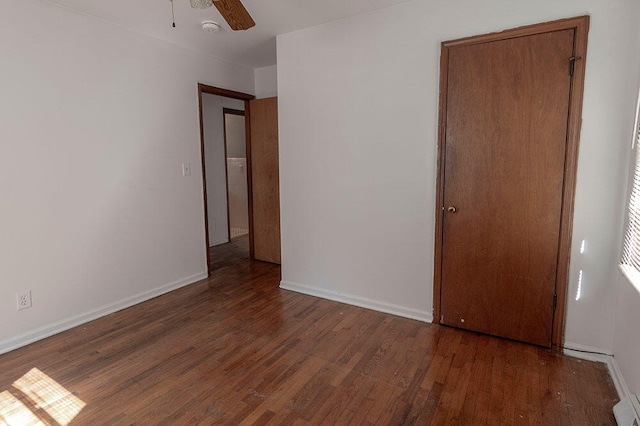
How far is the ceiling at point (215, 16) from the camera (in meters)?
2.54

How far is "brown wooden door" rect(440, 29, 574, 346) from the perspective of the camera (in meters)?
2.21

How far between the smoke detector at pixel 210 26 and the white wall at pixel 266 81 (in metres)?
1.29

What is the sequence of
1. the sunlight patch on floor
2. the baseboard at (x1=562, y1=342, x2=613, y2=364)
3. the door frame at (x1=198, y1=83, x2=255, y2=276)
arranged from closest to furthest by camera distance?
the sunlight patch on floor < the baseboard at (x1=562, y1=342, x2=613, y2=364) < the door frame at (x1=198, y1=83, x2=255, y2=276)

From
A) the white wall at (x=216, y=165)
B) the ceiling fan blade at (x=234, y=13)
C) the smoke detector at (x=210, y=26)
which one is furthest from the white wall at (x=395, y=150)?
the white wall at (x=216, y=165)

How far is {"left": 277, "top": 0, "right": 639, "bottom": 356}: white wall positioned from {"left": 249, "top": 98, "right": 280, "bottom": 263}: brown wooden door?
0.82 m

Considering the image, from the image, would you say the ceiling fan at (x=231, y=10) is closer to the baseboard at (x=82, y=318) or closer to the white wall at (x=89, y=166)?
the white wall at (x=89, y=166)

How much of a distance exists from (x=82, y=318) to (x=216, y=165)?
114 inches

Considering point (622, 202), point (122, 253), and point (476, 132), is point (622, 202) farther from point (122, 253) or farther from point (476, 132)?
point (122, 253)

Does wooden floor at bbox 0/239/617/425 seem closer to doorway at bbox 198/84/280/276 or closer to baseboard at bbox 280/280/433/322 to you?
baseboard at bbox 280/280/433/322

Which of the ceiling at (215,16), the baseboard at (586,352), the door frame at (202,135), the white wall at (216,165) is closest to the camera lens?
the baseboard at (586,352)

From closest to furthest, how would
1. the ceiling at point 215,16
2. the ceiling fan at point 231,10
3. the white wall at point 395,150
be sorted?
the ceiling fan at point 231,10 → the white wall at point 395,150 → the ceiling at point 215,16

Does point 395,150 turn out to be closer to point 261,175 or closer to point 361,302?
point 361,302

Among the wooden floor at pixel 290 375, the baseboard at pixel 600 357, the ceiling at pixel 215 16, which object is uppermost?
the ceiling at pixel 215 16

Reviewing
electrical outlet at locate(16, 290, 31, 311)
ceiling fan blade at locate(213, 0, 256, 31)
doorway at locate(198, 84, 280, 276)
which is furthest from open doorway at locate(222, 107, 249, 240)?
ceiling fan blade at locate(213, 0, 256, 31)
